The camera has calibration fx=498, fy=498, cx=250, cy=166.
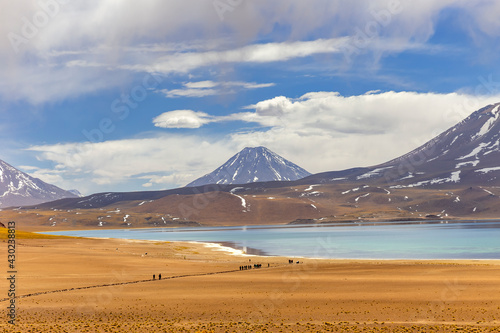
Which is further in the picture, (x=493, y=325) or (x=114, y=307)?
(x=114, y=307)

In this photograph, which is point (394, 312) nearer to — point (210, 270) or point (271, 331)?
point (271, 331)

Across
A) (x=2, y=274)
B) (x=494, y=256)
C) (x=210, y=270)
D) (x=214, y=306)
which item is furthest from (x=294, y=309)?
(x=494, y=256)

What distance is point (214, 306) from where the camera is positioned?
1406 inches

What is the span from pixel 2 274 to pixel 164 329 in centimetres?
3355

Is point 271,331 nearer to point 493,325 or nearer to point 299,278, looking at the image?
point 493,325

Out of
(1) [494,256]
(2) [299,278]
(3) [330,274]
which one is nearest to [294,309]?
(2) [299,278]

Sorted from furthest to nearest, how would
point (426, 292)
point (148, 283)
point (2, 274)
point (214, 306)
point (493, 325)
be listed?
point (2, 274) → point (148, 283) → point (426, 292) → point (214, 306) → point (493, 325)

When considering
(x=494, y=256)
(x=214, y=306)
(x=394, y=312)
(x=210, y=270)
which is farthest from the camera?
(x=494, y=256)

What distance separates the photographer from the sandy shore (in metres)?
29.3

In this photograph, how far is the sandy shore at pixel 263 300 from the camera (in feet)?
96.2

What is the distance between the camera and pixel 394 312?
106 ft

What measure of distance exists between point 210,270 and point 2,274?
23189mm

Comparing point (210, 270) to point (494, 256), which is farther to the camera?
point (494, 256)

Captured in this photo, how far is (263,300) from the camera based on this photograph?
37781 millimetres
